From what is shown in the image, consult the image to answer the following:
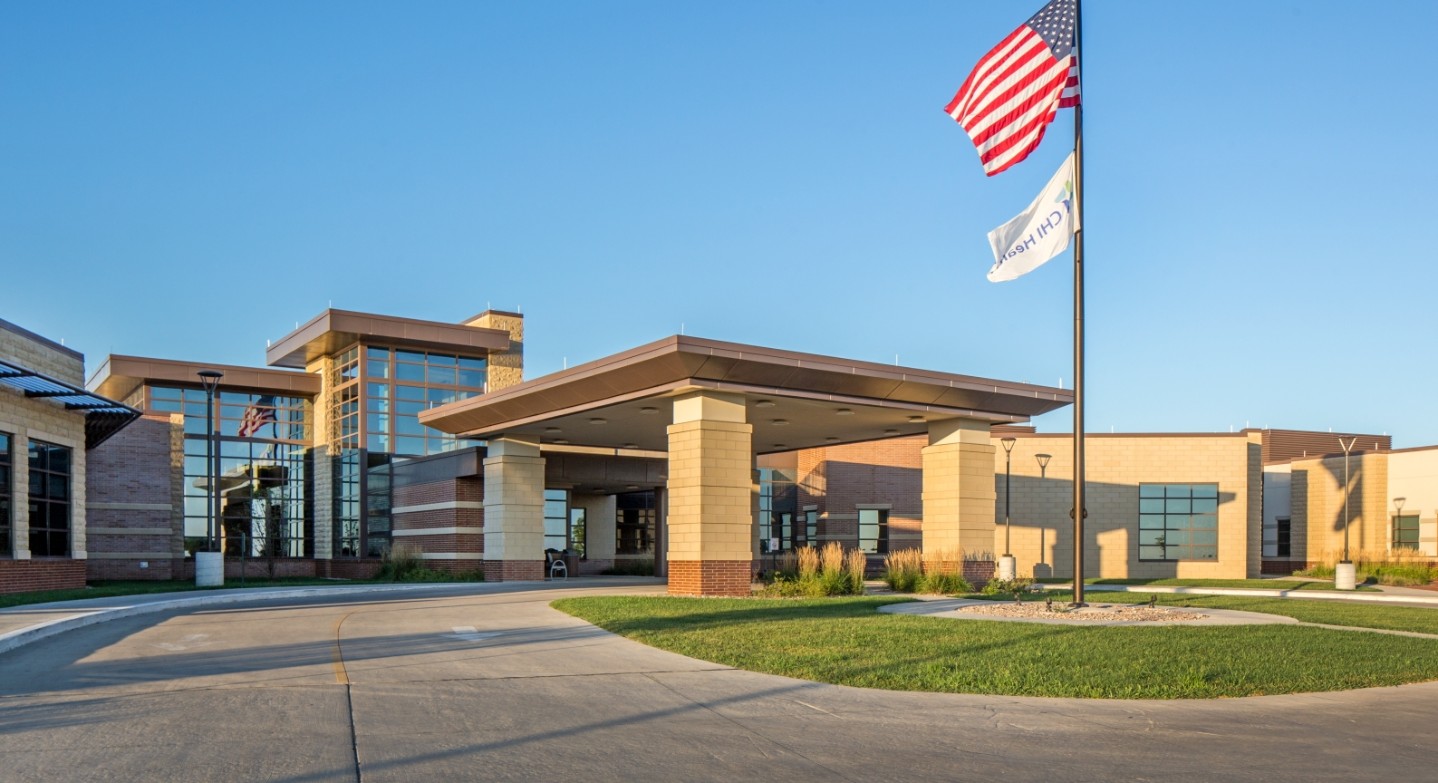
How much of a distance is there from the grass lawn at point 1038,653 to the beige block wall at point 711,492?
18.9ft

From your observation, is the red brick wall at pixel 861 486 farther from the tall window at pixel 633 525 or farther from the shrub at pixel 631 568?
the shrub at pixel 631 568

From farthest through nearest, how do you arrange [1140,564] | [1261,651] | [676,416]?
1. [1140,564]
2. [676,416]
3. [1261,651]

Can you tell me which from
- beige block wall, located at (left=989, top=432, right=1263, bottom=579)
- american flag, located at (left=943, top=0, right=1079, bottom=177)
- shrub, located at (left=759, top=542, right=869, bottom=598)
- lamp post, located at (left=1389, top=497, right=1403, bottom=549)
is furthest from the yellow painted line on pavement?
lamp post, located at (left=1389, top=497, right=1403, bottom=549)

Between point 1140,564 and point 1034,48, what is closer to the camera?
point 1034,48

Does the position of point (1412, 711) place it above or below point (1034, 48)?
below

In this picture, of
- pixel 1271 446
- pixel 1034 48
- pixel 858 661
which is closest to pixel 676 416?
pixel 1034 48

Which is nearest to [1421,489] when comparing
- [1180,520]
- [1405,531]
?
[1405,531]

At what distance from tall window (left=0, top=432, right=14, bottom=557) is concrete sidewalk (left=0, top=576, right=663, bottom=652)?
3.59 meters

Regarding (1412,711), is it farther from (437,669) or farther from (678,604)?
(678,604)

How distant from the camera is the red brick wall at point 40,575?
26.6 meters

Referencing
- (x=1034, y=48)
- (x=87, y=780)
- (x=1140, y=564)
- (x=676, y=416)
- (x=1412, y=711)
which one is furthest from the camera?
(x=1140, y=564)

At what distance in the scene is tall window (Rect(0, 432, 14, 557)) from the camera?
26.8 meters

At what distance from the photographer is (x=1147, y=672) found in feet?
40.4

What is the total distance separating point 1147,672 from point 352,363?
37331 mm
